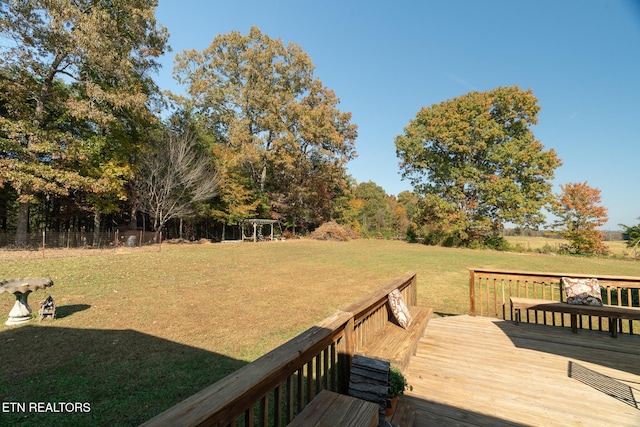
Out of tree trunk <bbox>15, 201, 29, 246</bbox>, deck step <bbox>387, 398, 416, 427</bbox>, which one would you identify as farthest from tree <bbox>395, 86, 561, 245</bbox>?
tree trunk <bbox>15, 201, 29, 246</bbox>

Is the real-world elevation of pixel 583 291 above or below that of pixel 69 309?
above

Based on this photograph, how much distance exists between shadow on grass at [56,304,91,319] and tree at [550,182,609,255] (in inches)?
1035

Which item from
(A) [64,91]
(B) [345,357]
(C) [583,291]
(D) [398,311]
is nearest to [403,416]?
(B) [345,357]

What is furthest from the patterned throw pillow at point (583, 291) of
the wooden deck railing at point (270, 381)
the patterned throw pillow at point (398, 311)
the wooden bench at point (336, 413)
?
the wooden bench at point (336, 413)

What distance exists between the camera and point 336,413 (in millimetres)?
1524

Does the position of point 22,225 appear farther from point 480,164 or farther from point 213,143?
point 480,164

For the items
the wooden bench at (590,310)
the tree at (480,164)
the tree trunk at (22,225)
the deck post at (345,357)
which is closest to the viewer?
the deck post at (345,357)

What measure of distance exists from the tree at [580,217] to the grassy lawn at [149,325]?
10.2m

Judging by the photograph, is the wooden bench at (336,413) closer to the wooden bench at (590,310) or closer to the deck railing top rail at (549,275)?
the wooden bench at (590,310)

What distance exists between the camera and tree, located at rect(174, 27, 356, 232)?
2583 cm

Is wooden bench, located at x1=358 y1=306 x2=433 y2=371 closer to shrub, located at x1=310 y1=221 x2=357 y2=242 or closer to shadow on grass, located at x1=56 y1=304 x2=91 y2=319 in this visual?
shadow on grass, located at x1=56 y1=304 x2=91 y2=319

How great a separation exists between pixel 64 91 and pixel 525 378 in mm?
22123

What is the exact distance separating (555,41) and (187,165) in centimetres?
2155

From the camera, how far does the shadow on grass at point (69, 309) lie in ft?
17.4
